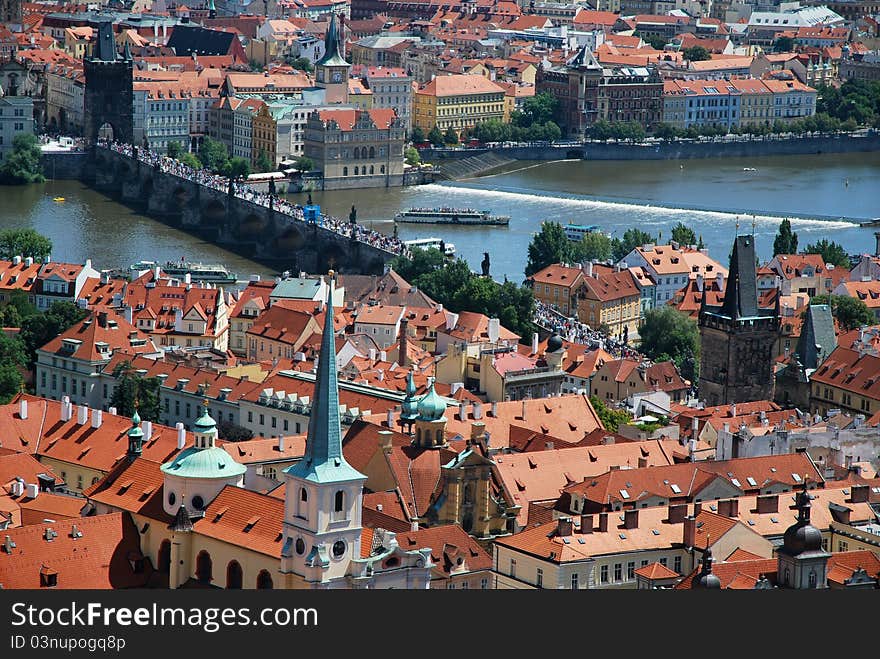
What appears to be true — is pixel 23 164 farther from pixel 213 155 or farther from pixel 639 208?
pixel 639 208

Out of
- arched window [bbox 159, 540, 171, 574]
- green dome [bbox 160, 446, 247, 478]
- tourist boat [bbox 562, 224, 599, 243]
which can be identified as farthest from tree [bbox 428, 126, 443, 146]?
arched window [bbox 159, 540, 171, 574]

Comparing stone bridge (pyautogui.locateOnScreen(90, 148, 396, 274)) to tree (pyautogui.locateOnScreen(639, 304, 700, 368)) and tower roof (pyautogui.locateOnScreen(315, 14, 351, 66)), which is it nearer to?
tower roof (pyautogui.locateOnScreen(315, 14, 351, 66))

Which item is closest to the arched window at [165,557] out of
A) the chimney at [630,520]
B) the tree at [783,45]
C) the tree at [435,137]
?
the chimney at [630,520]

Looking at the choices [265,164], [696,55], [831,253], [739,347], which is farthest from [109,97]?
[739,347]

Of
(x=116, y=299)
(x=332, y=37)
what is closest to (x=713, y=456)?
(x=116, y=299)

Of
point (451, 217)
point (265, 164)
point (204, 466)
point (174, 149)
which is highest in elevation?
point (204, 466)

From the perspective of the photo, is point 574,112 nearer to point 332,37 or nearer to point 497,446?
point 332,37
